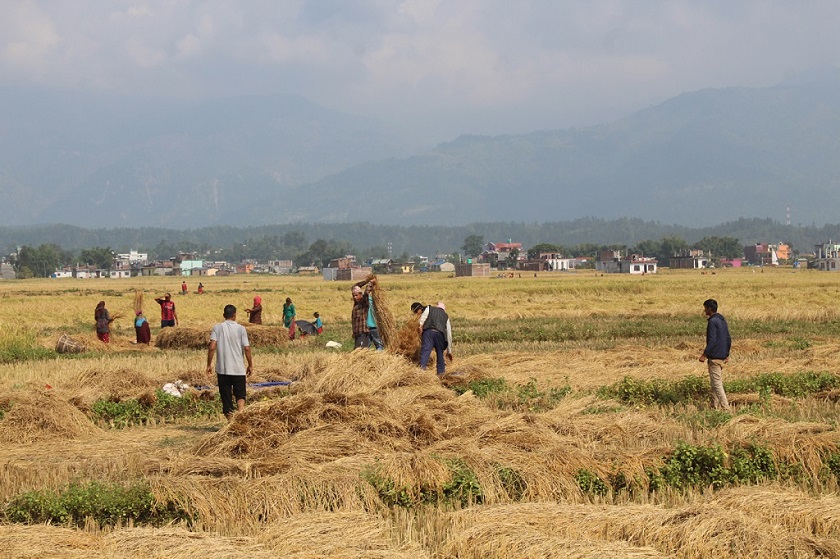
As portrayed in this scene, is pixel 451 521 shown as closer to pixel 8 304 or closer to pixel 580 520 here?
pixel 580 520

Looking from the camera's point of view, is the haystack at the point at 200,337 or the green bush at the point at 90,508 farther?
the haystack at the point at 200,337

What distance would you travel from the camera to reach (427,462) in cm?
941

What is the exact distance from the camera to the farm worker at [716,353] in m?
13.5

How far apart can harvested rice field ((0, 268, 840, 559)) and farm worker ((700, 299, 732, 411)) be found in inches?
13.3

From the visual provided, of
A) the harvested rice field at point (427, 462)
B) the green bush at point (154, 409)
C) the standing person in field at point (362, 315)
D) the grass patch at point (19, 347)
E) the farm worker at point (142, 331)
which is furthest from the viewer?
the farm worker at point (142, 331)

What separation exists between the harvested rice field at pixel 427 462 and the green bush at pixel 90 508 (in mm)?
20

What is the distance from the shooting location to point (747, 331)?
27375mm

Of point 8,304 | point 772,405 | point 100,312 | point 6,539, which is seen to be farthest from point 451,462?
point 8,304

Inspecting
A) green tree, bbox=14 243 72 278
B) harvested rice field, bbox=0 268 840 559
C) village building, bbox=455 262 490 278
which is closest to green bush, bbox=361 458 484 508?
harvested rice field, bbox=0 268 840 559

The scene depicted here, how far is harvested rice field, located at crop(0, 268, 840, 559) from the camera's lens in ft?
24.4

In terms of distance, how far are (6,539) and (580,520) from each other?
430cm

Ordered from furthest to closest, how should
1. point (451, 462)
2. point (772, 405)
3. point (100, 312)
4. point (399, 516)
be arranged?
point (100, 312) → point (772, 405) → point (451, 462) → point (399, 516)

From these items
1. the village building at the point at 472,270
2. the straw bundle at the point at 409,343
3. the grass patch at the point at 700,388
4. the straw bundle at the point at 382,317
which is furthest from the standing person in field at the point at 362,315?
the village building at the point at 472,270

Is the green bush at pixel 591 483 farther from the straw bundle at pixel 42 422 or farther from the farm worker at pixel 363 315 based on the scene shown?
the farm worker at pixel 363 315
